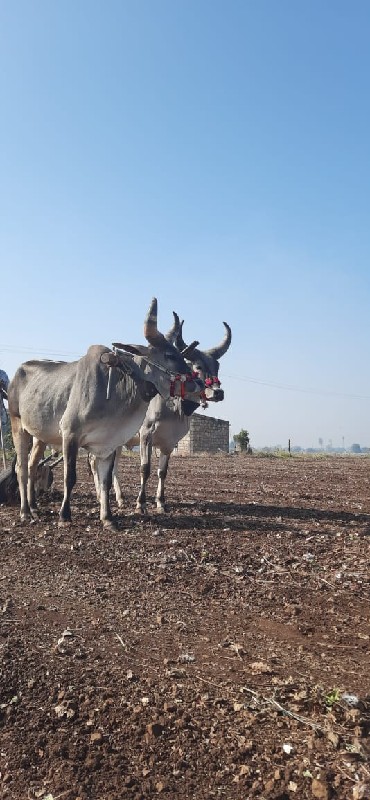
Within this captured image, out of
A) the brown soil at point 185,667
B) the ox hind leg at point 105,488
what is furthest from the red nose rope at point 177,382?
the brown soil at point 185,667

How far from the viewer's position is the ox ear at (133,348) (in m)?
9.46

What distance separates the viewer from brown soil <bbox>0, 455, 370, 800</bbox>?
2.81 m

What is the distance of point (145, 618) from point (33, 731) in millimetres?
1818

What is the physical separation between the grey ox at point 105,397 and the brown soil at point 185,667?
178 centimetres

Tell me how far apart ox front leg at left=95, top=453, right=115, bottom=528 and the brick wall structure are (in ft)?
100

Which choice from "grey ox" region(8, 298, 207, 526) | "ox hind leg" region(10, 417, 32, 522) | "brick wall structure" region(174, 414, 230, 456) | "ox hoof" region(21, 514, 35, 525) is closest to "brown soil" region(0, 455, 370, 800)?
"ox hoof" region(21, 514, 35, 525)

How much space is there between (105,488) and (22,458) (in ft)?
7.18

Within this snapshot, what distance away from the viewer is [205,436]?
137 ft

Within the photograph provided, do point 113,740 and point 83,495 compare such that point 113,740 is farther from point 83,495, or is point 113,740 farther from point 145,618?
point 83,495

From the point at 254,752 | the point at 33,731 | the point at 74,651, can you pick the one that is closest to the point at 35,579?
the point at 74,651

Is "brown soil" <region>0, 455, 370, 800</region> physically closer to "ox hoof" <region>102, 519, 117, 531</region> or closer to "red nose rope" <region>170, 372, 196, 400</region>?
"ox hoof" <region>102, 519, 117, 531</region>

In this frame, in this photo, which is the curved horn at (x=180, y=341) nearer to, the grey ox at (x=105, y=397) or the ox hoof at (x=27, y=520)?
the grey ox at (x=105, y=397)

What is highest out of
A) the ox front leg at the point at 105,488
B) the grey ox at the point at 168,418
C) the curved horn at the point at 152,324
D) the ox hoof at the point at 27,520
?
the curved horn at the point at 152,324

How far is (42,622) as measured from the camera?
4.86m
